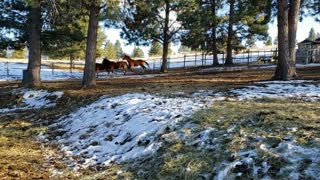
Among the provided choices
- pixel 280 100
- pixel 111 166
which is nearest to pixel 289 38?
pixel 280 100

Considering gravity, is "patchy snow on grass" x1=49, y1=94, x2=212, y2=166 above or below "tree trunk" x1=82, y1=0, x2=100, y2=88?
below

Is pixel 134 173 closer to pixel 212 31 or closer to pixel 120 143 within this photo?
pixel 120 143

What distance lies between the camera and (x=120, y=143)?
7.72m

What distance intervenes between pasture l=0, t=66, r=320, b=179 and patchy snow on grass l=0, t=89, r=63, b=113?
196cm

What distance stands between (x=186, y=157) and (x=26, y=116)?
296 inches

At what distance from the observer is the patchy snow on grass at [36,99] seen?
13.7 metres

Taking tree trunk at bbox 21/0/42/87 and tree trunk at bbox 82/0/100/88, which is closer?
tree trunk at bbox 82/0/100/88

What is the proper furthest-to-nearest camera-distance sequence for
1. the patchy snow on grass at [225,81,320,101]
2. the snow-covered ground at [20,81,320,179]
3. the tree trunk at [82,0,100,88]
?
the tree trunk at [82,0,100,88], the patchy snow on grass at [225,81,320,101], the snow-covered ground at [20,81,320,179]

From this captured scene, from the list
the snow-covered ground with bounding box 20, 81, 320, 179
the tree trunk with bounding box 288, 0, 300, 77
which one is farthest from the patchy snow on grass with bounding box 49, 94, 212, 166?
the tree trunk with bounding box 288, 0, 300, 77

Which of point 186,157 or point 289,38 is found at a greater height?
point 289,38

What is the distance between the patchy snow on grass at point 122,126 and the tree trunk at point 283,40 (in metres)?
4.89

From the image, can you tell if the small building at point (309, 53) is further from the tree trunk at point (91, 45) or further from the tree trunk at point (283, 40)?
the tree trunk at point (91, 45)

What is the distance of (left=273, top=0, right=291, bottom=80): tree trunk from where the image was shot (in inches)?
522

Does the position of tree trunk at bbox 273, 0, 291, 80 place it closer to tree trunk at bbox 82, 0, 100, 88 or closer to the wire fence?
tree trunk at bbox 82, 0, 100, 88
